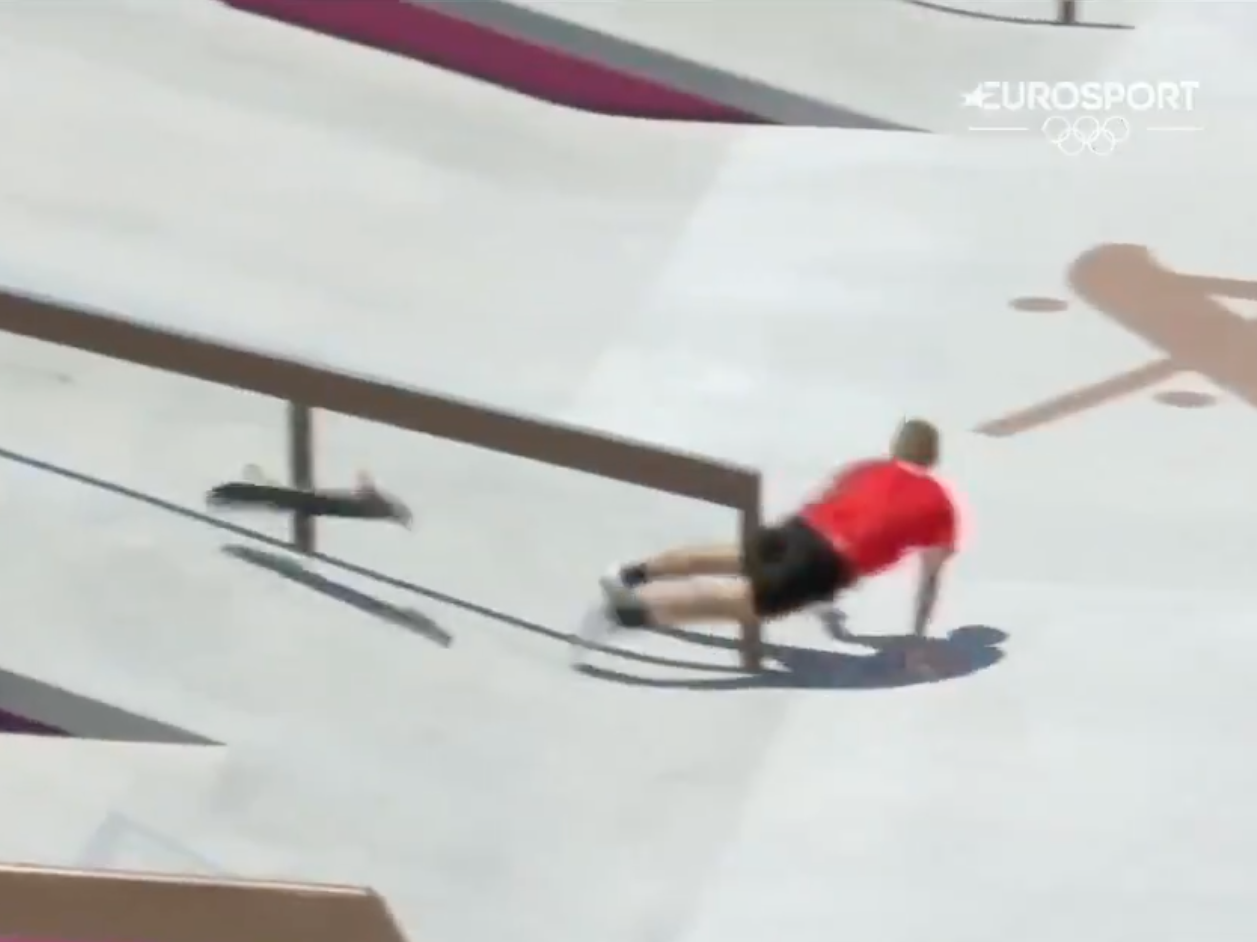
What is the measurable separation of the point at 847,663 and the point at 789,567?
260 millimetres

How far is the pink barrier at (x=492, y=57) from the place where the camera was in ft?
22.7

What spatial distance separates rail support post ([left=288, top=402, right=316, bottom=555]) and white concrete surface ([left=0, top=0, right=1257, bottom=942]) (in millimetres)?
69

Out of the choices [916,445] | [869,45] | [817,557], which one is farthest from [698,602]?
[869,45]

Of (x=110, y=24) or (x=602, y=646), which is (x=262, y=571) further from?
(x=110, y=24)

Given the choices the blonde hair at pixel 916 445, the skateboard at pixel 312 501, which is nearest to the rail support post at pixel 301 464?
the skateboard at pixel 312 501

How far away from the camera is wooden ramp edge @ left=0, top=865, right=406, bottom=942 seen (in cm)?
→ 261

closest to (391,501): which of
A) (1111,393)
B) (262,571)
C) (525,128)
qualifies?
(262,571)

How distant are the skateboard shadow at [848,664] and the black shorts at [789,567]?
0.14m

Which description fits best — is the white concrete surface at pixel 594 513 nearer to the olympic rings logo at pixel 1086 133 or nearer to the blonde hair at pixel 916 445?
the olympic rings logo at pixel 1086 133

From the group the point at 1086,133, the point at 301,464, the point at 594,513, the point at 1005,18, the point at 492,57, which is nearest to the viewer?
the point at 301,464

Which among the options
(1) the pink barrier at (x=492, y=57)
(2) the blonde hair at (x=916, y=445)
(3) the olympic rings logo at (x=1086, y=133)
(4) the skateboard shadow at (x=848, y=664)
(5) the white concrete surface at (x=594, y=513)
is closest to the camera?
(5) the white concrete surface at (x=594, y=513)

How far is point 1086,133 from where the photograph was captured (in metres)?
6.64

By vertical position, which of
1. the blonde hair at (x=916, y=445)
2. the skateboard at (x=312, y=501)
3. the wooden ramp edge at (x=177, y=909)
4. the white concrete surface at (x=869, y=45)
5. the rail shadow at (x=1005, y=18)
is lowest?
the wooden ramp edge at (x=177, y=909)

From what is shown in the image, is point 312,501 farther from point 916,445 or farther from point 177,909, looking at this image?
point 177,909
